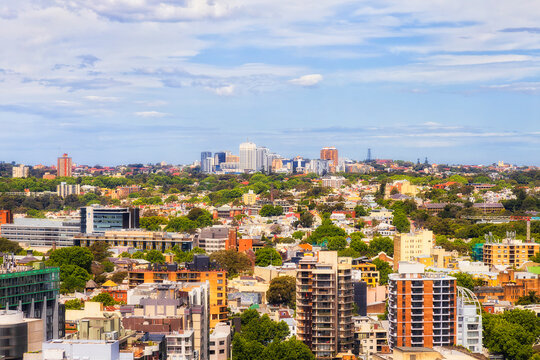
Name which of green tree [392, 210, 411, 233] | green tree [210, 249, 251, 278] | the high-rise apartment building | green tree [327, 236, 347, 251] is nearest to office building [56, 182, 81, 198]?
green tree [392, 210, 411, 233]

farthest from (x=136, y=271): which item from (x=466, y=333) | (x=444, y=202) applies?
(x=444, y=202)

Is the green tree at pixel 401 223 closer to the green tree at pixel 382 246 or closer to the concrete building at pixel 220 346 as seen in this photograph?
the green tree at pixel 382 246

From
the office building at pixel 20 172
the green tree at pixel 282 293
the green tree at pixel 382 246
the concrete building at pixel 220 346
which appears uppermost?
the office building at pixel 20 172

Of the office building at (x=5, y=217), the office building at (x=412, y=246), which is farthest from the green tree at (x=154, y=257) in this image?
the office building at (x=5, y=217)

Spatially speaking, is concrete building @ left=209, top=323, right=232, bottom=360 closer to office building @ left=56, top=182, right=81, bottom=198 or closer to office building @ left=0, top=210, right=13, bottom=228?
office building @ left=0, top=210, right=13, bottom=228

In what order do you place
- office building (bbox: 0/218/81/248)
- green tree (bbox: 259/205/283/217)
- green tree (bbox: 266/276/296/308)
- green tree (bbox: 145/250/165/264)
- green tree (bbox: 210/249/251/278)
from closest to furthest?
green tree (bbox: 266/276/296/308) < green tree (bbox: 210/249/251/278) < green tree (bbox: 145/250/165/264) < office building (bbox: 0/218/81/248) < green tree (bbox: 259/205/283/217)

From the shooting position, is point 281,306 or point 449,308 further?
point 281,306

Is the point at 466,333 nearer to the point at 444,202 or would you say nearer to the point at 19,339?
the point at 19,339
